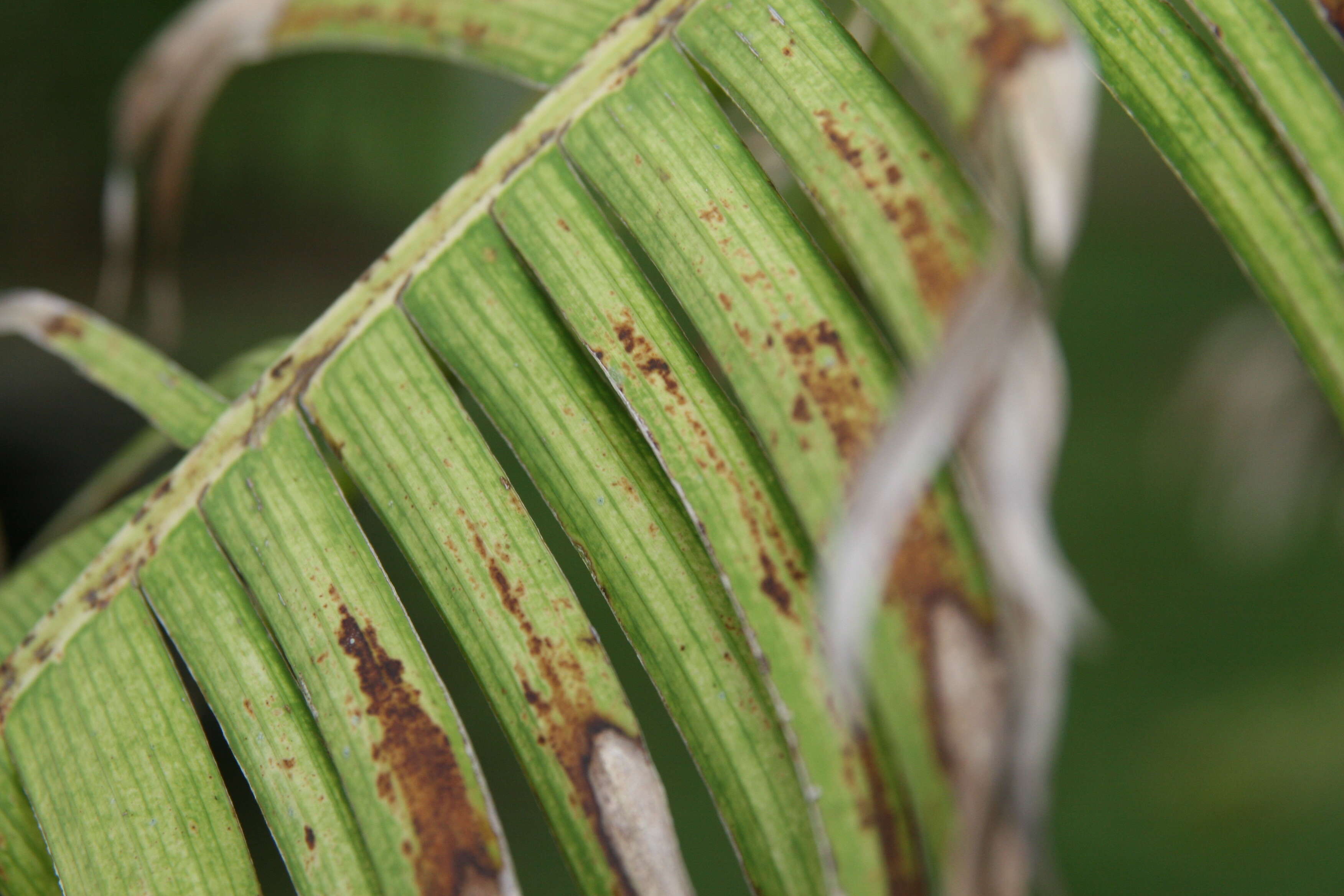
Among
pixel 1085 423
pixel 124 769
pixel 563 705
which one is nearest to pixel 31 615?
pixel 124 769

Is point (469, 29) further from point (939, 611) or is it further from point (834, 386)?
point (939, 611)

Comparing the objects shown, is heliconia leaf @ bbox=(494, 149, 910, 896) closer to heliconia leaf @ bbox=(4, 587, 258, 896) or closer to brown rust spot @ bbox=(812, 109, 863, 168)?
brown rust spot @ bbox=(812, 109, 863, 168)

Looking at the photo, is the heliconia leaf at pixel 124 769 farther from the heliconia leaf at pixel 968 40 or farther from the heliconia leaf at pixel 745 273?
the heliconia leaf at pixel 968 40

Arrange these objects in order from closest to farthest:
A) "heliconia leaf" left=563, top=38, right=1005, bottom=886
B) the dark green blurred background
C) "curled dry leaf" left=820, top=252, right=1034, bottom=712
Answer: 1. "curled dry leaf" left=820, top=252, right=1034, bottom=712
2. "heliconia leaf" left=563, top=38, right=1005, bottom=886
3. the dark green blurred background

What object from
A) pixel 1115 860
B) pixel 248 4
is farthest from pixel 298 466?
pixel 1115 860

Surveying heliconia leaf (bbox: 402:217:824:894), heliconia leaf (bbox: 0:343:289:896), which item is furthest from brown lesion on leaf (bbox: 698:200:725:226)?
heliconia leaf (bbox: 0:343:289:896)

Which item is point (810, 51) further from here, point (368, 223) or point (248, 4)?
point (368, 223)
